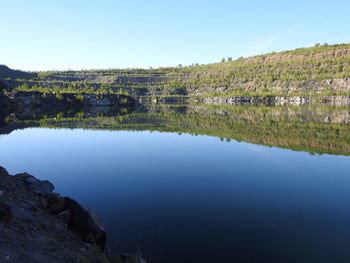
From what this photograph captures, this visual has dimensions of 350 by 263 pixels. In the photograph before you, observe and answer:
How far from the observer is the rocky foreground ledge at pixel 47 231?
1059cm

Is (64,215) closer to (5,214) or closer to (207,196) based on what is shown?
(5,214)

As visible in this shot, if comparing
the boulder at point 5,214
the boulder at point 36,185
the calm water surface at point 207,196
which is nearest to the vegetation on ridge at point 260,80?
the calm water surface at point 207,196

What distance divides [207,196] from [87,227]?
29.3 ft

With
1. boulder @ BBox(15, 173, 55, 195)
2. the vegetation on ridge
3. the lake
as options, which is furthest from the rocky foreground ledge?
the vegetation on ridge

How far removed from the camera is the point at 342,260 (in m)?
13.3

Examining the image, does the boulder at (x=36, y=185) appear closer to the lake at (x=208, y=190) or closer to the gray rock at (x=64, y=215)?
the lake at (x=208, y=190)

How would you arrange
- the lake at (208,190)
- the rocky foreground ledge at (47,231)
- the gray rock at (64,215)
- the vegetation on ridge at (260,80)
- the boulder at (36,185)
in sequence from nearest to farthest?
the rocky foreground ledge at (47,231) → the gray rock at (64,215) → the lake at (208,190) → the boulder at (36,185) → the vegetation on ridge at (260,80)

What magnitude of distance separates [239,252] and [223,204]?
5723 millimetres

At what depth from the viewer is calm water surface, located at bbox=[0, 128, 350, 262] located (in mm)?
14430

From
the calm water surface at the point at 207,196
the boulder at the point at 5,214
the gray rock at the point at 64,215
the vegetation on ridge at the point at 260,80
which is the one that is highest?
the vegetation on ridge at the point at 260,80

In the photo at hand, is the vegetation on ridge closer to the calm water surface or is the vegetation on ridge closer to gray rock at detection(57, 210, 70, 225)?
the calm water surface

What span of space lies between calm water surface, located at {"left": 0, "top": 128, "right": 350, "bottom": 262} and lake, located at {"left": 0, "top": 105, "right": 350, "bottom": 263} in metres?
0.05

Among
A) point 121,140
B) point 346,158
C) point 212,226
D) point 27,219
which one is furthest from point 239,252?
point 121,140

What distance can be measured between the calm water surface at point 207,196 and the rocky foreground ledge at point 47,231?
5.13 feet
